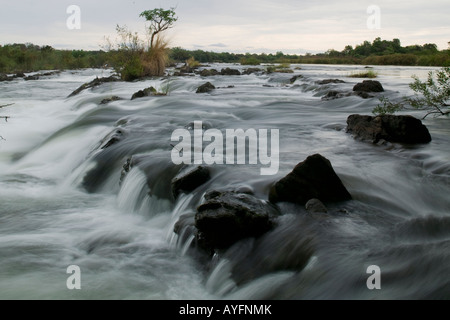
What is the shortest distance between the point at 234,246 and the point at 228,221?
9.8 inches

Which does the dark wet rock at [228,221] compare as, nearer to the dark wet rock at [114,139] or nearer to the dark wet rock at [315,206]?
the dark wet rock at [315,206]

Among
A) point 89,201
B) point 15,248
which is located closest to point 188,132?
point 89,201

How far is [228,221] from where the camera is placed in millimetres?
3953

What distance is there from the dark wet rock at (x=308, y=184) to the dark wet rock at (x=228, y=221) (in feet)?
1.69

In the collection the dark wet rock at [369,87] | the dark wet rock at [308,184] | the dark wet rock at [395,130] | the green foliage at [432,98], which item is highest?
the dark wet rock at [369,87]

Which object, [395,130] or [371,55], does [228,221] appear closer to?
[395,130]

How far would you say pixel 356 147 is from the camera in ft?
23.4

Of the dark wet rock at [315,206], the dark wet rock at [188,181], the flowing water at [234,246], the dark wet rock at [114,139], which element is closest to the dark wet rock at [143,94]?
the flowing water at [234,246]

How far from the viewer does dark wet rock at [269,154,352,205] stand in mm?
4566

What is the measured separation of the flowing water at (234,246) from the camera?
3.53 m

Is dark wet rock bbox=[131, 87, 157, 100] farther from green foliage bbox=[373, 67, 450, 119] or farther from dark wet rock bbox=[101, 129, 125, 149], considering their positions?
green foliage bbox=[373, 67, 450, 119]

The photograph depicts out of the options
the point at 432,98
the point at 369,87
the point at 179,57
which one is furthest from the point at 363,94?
the point at 179,57
